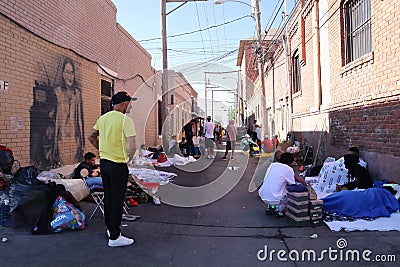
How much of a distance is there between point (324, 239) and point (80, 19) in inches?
312

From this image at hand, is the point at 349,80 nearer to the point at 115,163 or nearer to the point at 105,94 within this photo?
the point at 115,163

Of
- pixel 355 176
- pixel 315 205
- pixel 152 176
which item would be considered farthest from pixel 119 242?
pixel 355 176

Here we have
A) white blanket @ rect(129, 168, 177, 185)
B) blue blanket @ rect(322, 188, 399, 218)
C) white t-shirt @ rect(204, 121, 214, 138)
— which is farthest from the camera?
white t-shirt @ rect(204, 121, 214, 138)

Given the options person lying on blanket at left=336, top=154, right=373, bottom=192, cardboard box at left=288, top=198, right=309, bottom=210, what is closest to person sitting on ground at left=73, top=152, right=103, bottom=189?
cardboard box at left=288, top=198, right=309, bottom=210

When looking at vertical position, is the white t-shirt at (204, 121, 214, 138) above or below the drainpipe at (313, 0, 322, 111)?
below

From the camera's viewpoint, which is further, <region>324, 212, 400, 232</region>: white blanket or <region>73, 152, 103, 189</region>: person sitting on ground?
<region>73, 152, 103, 189</region>: person sitting on ground

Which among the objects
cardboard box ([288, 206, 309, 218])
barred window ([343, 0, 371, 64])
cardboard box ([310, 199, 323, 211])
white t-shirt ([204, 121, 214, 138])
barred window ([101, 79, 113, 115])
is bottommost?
cardboard box ([288, 206, 309, 218])

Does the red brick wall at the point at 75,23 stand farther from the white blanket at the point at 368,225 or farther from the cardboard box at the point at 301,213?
the white blanket at the point at 368,225

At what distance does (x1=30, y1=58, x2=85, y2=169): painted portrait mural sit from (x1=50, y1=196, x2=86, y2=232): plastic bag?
2.24 metres

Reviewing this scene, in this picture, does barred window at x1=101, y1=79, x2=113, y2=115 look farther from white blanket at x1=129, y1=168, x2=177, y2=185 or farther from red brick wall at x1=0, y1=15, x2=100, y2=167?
white blanket at x1=129, y1=168, x2=177, y2=185

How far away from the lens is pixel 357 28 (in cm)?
817

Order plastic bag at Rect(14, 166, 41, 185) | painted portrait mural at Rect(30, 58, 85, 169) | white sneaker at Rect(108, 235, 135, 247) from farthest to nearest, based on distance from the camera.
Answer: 1. painted portrait mural at Rect(30, 58, 85, 169)
2. plastic bag at Rect(14, 166, 41, 185)
3. white sneaker at Rect(108, 235, 135, 247)

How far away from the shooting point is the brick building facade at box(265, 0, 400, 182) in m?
6.28

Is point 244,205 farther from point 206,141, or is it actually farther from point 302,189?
point 206,141
